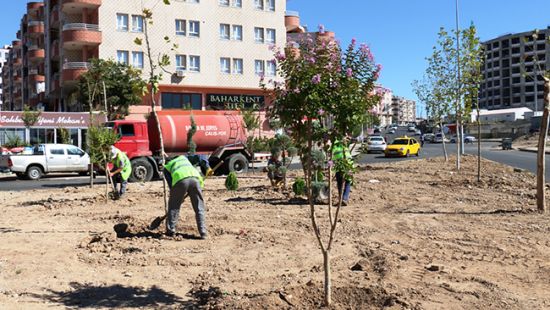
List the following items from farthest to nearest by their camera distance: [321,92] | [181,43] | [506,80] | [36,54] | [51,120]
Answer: [506,80]
[36,54]
[181,43]
[51,120]
[321,92]

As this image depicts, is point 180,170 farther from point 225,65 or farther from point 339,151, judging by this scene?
point 225,65

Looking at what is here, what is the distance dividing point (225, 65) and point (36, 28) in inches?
1076

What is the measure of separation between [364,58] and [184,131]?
19.5 m

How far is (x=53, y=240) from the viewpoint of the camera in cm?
887

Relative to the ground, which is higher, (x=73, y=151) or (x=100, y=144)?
(x=100, y=144)

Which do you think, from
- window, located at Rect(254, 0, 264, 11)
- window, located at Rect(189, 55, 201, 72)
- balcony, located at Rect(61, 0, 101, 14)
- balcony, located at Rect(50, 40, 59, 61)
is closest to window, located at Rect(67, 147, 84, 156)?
balcony, located at Rect(61, 0, 101, 14)

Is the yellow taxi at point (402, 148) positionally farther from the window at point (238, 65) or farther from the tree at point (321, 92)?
the tree at point (321, 92)

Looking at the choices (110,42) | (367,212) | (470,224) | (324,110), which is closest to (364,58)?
(324,110)

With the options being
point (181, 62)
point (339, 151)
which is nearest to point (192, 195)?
point (339, 151)

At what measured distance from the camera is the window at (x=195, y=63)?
4569cm

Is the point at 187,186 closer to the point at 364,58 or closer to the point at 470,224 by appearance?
the point at 364,58

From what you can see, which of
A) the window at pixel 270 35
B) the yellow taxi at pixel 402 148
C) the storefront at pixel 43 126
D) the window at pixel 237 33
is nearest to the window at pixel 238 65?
the window at pixel 237 33

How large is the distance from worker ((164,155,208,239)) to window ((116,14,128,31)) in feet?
122

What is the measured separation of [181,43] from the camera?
4512 centimetres
